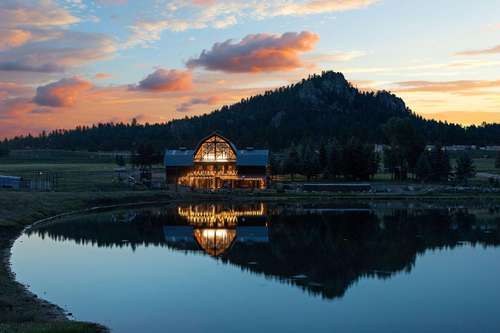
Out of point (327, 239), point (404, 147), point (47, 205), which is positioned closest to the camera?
point (327, 239)

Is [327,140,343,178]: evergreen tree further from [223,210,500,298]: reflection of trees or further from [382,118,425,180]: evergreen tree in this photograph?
[223,210,500,298]: reflection of trees

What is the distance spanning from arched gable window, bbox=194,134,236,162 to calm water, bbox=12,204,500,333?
38.2 meters

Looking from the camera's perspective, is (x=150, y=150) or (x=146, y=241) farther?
(x=150, y=150)

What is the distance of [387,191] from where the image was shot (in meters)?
85.6

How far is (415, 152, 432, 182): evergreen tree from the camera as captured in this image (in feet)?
311

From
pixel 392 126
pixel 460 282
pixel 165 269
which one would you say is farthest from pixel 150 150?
pixel 460 282

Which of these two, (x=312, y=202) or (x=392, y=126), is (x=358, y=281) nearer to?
(x=312, y=202)

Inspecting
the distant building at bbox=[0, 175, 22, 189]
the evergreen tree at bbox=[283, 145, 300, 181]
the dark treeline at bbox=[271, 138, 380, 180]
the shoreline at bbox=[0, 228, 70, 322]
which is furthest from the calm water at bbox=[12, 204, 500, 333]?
the evergreen tree at bbox=[283, 145, 300, 181]

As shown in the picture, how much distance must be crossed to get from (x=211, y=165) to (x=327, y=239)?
53.1 m

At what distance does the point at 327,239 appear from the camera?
148ft

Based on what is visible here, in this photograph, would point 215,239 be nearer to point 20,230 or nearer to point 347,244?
point 347,244

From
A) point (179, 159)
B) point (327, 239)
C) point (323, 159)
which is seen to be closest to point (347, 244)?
point (327, 239)

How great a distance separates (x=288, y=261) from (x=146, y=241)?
14.5 meters

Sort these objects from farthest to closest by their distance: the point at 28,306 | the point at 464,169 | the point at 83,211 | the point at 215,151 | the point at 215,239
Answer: the point at 215,151
the point at 464,169
the point at 83,211
the point at 215,239
the point at 28,306
